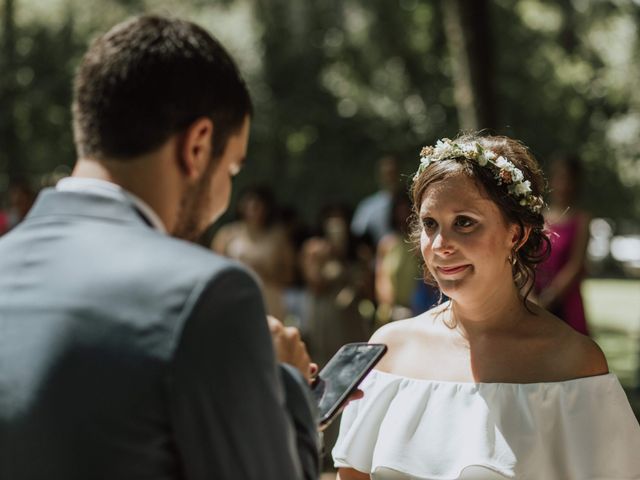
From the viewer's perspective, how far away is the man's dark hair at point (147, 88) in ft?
5.30

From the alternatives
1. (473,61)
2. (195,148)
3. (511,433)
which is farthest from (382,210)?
(195,148)

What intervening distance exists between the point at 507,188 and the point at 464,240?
23 centimetres

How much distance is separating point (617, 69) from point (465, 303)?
Answer: 2152 cm

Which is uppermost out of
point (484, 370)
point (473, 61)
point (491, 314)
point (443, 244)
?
point (443, 244)

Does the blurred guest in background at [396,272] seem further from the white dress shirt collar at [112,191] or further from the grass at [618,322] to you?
the white dress shirt collar at [112,191]

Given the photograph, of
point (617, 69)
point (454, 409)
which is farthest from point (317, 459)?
point (617, 69)

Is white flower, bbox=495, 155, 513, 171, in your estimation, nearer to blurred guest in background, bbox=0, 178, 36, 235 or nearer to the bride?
the bride

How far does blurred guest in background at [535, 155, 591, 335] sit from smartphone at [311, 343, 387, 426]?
171 inches

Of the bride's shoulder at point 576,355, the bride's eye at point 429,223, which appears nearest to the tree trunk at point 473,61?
the bride's eye at point 429,223

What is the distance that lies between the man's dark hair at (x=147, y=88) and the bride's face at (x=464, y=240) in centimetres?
137

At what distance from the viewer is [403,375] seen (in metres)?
2.96

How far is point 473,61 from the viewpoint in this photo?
7578 millimetres

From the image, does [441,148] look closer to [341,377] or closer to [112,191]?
[341,377]

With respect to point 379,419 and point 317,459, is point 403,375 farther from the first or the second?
point 317,459
